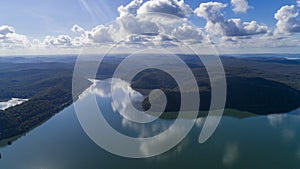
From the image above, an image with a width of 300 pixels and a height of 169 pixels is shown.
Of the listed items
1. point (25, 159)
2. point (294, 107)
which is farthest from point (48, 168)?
point (294, 107)

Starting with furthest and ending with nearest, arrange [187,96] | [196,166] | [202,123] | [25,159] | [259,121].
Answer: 1. [187,96]
2. [259,121]
3. [202,123]
4. [25,159]
5. [196,166]

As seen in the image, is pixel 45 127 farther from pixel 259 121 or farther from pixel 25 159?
pixel 259 121

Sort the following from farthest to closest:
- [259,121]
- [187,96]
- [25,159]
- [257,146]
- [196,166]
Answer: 1. [187,96]
2. [259,121]
3. [257,146]
4. [25,159]
5. [196,166]

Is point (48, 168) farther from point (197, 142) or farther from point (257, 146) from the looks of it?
point (257, 146)

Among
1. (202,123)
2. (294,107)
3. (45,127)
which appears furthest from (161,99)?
(294,107)

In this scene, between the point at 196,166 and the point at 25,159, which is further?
the point at 25,159

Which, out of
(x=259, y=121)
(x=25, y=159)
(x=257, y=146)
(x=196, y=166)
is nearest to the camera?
(x=196, y=166)

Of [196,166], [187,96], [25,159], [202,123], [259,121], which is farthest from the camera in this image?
[187,96]
